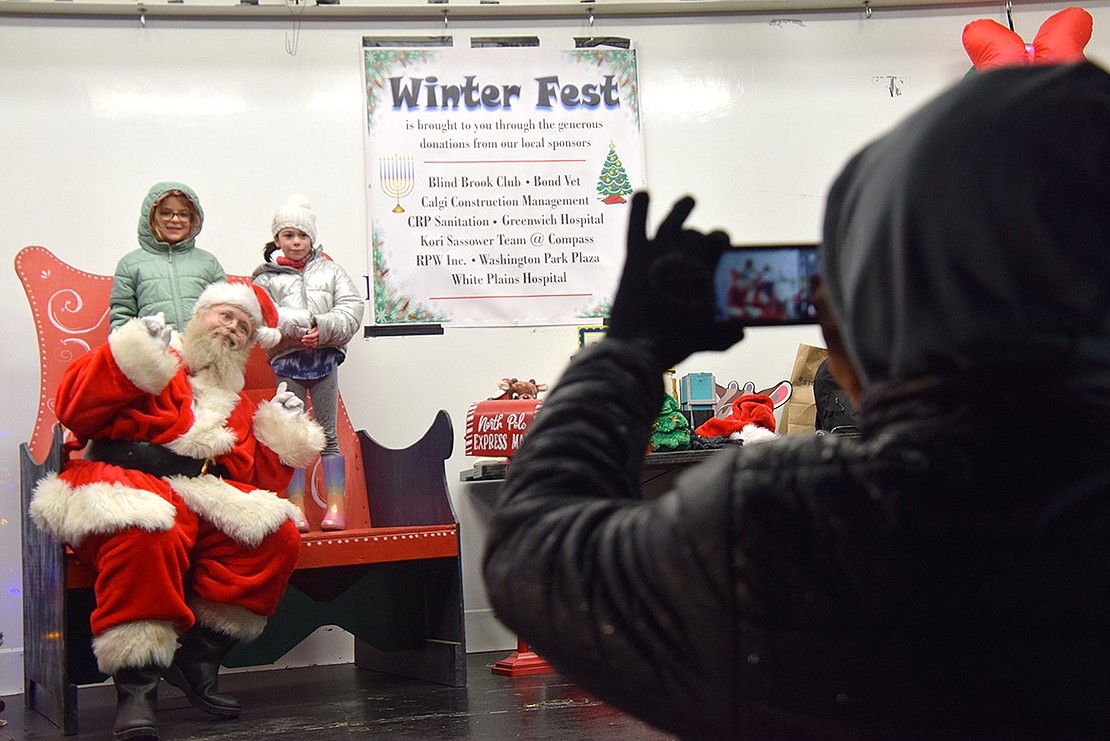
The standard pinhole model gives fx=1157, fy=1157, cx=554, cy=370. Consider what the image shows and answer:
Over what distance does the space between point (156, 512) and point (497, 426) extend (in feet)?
3.65

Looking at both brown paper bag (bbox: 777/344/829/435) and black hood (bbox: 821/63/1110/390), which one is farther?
brown paper bag (bbox: 777/344/829/435)

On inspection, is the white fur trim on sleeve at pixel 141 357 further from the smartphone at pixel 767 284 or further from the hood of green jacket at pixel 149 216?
the smartphone at pixel 767 284

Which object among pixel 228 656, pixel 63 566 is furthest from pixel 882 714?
pixel 228 656

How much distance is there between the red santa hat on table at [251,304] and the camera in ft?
11.5

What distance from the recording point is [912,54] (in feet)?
15.8

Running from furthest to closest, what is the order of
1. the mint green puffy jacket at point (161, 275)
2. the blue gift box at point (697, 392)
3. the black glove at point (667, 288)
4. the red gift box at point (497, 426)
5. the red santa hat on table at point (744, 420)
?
the blue gift box at point (697, 392) < the red santa hat on table at point (744, 420) < the mint green puffy jacket at point (161, 275) < the red gift box at point (497, 426) < the black glove at point (667, 288)

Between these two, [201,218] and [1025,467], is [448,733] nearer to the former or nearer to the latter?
[201,218]

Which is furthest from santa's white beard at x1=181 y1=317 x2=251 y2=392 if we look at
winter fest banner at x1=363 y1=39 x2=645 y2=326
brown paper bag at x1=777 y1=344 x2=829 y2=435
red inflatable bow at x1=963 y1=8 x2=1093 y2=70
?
red inflatable bow at x1=963 y1=8 x2=1093 y2=70

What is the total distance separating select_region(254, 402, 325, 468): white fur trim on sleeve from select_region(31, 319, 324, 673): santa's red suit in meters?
0.16

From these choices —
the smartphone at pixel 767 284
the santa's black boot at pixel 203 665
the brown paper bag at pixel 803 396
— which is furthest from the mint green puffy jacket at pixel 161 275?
the smartphone at pixel 767 284

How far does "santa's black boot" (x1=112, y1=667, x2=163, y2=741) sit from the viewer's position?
270 centimetres

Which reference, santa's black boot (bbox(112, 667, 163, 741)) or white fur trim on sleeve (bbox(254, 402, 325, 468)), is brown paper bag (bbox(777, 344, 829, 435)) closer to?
white fur trim on sleeve (bbox(254, 402, 325, 468))

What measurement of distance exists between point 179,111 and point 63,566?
2.03 meters

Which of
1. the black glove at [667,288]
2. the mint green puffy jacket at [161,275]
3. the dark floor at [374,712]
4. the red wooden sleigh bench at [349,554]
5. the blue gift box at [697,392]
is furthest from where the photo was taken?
the blue gift box at [697,392]
